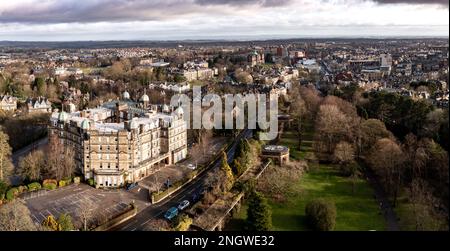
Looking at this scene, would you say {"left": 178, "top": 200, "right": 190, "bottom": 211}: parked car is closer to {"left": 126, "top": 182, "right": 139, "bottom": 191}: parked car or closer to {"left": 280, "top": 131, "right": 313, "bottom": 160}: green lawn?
{"left": 126, "top": 182, "right": 139, "bottom": 191}: parked car

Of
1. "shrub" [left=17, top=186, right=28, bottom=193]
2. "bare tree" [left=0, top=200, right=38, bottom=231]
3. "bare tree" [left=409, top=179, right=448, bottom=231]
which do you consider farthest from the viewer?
"shrub" [left=17, top=186, right=28, bottom=193]

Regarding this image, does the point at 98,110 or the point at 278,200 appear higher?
the point at 98,110

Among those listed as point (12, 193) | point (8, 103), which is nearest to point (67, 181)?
point (12, 193)

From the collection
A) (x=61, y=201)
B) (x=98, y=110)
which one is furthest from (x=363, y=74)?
(x=61, y=201)

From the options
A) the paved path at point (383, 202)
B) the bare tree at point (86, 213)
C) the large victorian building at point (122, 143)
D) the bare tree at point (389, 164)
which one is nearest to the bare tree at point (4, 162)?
the large victorian building at point (122, 143)

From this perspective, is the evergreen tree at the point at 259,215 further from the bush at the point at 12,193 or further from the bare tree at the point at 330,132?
the bare tree at the point at 330,132

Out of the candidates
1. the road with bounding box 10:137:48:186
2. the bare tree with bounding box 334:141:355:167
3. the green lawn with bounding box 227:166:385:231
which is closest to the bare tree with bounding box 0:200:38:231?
the green lawn with bounding box 227:166:385:231

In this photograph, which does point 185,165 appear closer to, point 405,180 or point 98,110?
point 98,110
